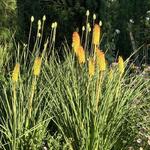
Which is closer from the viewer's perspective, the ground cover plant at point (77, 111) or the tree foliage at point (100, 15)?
the ground cover plant at point (77, 111)

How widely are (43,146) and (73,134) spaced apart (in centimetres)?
25

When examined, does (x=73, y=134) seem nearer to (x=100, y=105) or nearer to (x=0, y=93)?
(x=100, y=105)

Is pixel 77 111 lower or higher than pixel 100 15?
lower

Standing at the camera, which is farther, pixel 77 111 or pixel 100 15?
pixel 100 15

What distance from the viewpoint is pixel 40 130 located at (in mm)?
3756

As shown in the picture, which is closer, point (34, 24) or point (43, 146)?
point (43, 146)

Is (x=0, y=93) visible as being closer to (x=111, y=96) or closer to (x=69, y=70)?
(x=69, y=70)

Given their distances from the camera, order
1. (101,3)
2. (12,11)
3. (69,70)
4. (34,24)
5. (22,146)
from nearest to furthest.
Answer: (22,146)
(69,70)
(12,11)
(101,3)
(34,24)

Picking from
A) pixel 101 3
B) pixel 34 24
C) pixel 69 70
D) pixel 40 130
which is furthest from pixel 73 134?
pixel 34 24

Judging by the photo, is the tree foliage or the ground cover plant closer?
the ground cover plant

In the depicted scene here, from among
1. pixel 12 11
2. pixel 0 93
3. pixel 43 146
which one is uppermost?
pixel 12 11

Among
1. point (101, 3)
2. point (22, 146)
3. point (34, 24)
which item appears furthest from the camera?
point (34, 24)

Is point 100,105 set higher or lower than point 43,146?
higher

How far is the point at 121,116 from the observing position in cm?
375
